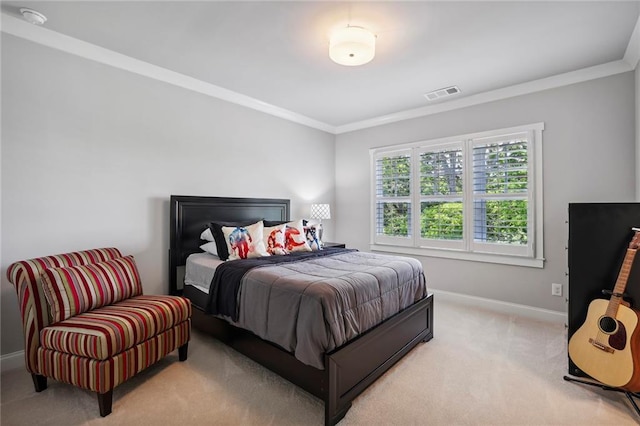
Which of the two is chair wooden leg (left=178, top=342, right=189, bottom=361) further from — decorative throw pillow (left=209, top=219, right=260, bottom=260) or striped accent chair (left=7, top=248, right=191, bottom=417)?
decorative throw pillow (left=209, top=219, right=260, bottom=260)

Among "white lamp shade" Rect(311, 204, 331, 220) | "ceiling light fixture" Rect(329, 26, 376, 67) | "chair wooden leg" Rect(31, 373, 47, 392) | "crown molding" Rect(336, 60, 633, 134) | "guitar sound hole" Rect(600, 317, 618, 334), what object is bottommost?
"chair wooden leg" Rect(31, 373, 47, 392)

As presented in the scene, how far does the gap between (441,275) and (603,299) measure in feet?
6.87

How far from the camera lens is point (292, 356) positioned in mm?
1988

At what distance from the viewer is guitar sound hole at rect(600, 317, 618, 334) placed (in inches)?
74.6

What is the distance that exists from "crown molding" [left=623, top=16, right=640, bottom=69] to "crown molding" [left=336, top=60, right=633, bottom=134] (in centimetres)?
9

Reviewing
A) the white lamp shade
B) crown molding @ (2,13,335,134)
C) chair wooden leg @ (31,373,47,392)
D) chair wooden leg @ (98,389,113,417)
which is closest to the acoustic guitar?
chair wooden leg @ (98,389,113,417)

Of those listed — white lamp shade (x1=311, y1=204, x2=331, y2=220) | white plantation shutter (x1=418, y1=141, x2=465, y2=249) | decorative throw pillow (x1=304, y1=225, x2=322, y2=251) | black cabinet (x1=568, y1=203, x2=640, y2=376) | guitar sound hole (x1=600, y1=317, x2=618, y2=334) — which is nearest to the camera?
guitar sound hole (x1=600, y1=317, x2=618, y2=334)

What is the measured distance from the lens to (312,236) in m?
3.59

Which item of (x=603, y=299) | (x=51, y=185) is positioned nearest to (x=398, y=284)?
(x=603, y=299)

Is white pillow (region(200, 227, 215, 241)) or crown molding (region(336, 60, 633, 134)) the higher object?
crown molding (region(336, 60, 633, 134))

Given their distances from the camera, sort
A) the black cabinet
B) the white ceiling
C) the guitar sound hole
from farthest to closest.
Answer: the white ceiling
the black cabinet
the guitar sound hole

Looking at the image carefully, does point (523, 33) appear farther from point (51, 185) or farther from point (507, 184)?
point (51, 185)

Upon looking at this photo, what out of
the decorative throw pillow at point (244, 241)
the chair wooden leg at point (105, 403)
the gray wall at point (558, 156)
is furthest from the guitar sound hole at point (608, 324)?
the chair wooden leg at point (105, 403)

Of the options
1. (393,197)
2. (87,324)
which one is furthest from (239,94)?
(87,324)
